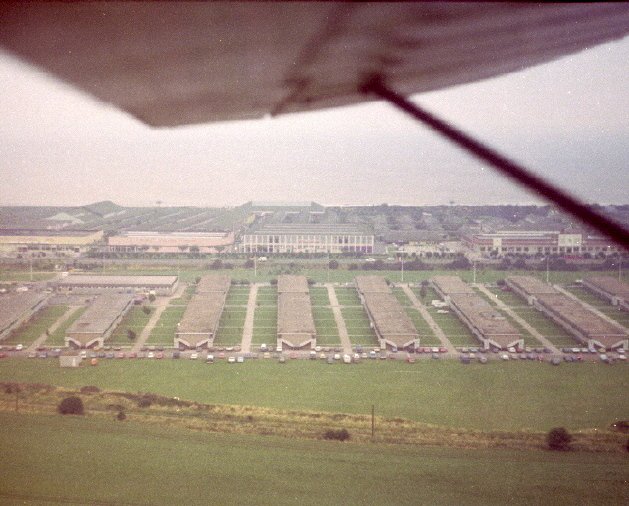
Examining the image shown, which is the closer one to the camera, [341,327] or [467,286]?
[341,327]

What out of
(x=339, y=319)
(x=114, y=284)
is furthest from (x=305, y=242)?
(x=114, y=284)

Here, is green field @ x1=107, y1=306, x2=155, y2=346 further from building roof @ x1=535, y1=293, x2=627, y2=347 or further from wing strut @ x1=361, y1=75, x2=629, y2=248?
wing strut @ x1=361, y1=75, x2=629, y2=248

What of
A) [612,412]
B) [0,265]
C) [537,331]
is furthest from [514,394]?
[0,265]

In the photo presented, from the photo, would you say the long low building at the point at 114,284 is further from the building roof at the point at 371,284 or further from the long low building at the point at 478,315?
the long low building at the point at 478,315

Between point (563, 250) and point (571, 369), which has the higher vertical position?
point (563, 250)

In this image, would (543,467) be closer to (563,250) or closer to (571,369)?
(571,369)

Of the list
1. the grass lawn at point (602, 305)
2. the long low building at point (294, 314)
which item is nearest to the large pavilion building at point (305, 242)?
the long low building at point (294, 314)

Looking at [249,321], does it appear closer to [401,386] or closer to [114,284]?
[114,284]
